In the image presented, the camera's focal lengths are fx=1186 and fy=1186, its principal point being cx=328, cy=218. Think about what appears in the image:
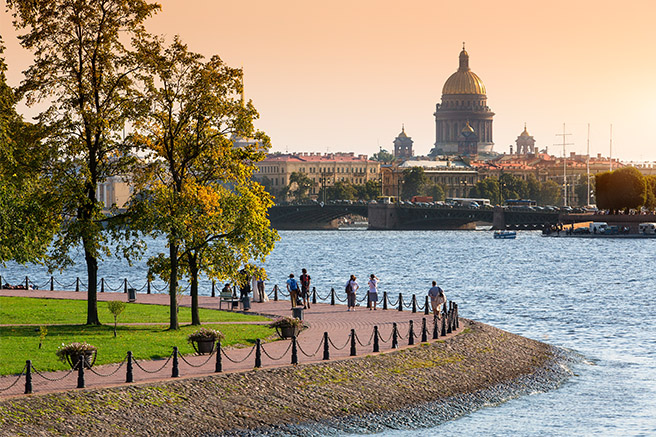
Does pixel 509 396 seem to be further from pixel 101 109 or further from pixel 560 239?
pixel 560 239

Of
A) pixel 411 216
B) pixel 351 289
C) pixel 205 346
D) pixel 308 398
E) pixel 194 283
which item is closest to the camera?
pixel 308 398

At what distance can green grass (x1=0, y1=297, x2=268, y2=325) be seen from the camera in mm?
34188

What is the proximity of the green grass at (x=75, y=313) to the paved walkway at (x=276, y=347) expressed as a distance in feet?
6.13

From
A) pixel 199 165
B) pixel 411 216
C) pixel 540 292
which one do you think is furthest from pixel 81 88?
pixel 411 216

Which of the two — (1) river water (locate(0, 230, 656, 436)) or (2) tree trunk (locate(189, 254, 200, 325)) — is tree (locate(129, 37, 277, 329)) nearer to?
(2) tree trunk (locate(189, 254, 200, 325))

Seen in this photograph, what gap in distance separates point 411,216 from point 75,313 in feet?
442

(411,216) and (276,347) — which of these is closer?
(276,347)

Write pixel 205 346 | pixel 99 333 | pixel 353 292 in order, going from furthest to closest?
1. pixel 353 292
2. pixel 99 333
3. pixel 205 346

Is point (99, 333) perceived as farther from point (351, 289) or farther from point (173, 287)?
point (351, 289)

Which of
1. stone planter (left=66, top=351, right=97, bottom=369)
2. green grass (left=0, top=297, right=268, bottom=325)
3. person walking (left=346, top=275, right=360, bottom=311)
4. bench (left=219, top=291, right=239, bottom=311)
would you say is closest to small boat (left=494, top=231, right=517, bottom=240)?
bench (left=219, top=291, right=239, bottom=311)

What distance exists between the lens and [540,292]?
67.1 meters

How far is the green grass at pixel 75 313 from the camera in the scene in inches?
1346

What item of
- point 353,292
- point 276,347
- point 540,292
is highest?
point 353,292

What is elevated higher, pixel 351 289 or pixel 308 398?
pixel 351 289
